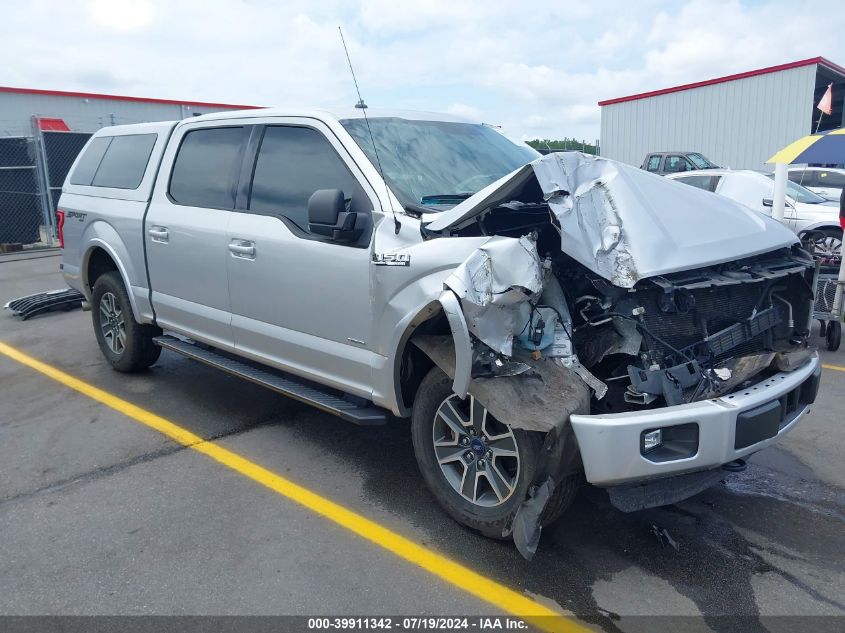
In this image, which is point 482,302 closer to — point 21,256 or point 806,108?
point 21,256

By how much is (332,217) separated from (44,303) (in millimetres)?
6727

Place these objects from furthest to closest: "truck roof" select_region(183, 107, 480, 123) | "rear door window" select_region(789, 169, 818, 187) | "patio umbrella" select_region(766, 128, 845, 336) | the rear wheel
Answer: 1. "rear door window" select_region(789, 169, 818, 187)
2. the rear wheel
3. "patio umbrella" select_region(766, 128, 845, 336)
4. "truck roof" select_region(183, 107, 480, 123)

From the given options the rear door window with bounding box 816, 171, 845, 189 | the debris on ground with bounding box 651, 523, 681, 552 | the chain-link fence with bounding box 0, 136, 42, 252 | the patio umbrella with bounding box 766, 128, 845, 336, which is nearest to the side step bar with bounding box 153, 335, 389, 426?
the debris on ground with bounding box 651, 523, 681, 552

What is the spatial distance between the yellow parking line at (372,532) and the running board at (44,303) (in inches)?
151

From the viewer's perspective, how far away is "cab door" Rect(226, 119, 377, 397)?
12.6 ft

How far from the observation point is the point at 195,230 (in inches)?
191

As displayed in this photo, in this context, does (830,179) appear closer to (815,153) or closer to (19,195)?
(815,153)

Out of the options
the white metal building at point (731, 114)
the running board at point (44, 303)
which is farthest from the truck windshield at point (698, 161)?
the running board at point (44, 303)

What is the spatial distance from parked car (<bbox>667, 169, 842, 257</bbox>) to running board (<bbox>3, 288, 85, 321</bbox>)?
9018 mm

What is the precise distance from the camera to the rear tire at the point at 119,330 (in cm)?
584

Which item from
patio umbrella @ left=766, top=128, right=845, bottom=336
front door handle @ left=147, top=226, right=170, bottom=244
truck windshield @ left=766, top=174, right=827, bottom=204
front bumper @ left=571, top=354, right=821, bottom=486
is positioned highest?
patio umbrella @ left=766, top=128, right=845, bottom=336

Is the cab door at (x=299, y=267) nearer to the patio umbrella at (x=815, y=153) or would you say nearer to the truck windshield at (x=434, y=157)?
the truck windshield at (x=434, y=157)

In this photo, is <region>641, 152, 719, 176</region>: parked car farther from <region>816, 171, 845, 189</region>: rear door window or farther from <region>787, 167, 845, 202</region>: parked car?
<region>816, 171, 845, 189</region>: rear door window

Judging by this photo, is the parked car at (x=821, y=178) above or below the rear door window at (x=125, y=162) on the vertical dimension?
below
